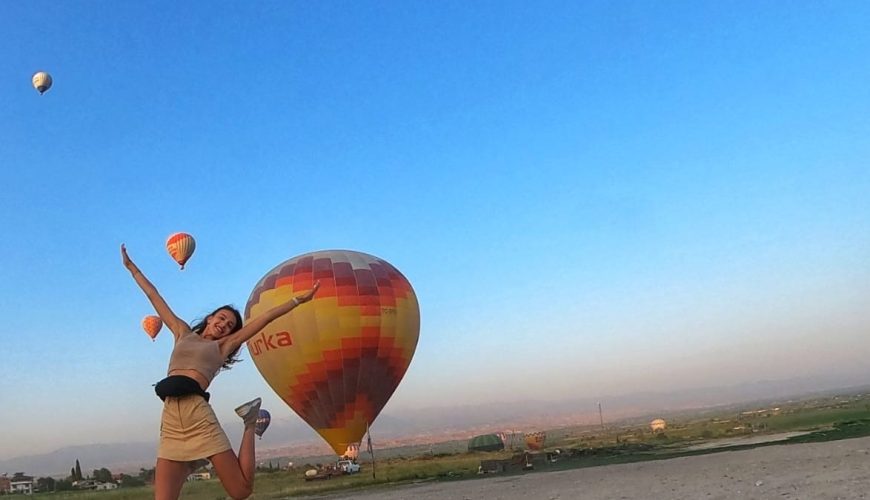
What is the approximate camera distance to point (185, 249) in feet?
83.9

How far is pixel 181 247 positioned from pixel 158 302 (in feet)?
69.8

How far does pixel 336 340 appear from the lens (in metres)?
31.9

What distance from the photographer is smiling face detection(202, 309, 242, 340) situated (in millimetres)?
5281

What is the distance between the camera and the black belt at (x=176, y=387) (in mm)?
4770

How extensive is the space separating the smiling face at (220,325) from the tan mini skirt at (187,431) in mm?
563

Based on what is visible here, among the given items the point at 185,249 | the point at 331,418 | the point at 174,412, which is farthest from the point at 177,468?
the point at 331,418

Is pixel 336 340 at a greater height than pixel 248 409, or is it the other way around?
pixel 336 340

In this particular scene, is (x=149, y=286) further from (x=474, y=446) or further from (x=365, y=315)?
(x=474, y=446)

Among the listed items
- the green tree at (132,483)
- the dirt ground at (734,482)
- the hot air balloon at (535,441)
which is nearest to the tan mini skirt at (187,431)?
the dirt ground at (734,482)

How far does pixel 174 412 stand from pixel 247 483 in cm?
72

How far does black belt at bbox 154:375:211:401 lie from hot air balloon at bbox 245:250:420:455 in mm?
27176

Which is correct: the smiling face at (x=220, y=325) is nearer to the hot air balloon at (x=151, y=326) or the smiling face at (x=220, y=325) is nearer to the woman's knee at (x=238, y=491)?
the woman's knee at (x=238, y=491)

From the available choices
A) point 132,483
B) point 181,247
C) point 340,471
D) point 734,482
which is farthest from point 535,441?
point 734,482

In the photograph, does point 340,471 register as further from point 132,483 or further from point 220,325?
point 220,325
